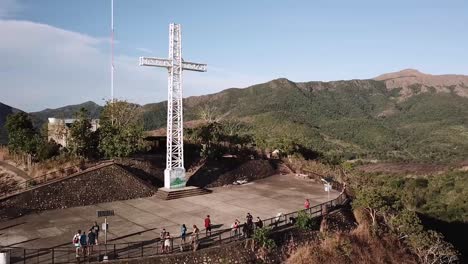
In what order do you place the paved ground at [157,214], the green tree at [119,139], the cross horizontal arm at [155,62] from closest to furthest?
the paved ground at [157,214]
the cross horizontal arm at [155,62]
the green tree at [119,139]

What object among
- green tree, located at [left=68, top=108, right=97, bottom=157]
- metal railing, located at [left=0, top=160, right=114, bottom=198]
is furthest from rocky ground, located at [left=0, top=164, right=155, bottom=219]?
green tree, located at [left=68, top=108, right=97, bottom=157]

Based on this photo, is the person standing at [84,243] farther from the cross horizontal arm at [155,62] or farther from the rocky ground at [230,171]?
the rocky ground at [230,171]

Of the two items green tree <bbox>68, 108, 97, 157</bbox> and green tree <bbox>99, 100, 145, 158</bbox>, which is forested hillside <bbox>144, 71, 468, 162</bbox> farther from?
green tree <bbox>68, 108, 97, 157</bbox>

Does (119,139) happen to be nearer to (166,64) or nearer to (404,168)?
(166,64)

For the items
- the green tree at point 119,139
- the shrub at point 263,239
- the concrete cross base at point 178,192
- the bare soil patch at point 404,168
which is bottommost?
the bare soil patch at point 404,168

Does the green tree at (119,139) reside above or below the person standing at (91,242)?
above

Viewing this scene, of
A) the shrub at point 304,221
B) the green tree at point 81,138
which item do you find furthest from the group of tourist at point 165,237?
the green tree at point 81,138
